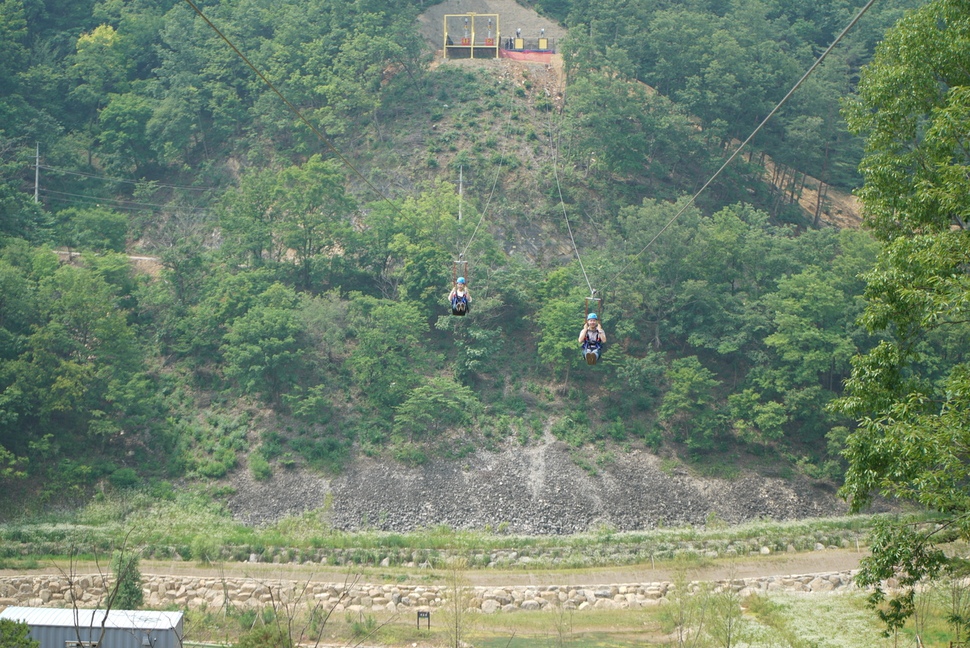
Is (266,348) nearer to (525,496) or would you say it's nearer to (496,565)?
(525,496)

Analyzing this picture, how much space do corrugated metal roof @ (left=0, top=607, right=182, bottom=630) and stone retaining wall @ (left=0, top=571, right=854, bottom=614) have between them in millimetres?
5604

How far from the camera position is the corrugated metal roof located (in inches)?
877

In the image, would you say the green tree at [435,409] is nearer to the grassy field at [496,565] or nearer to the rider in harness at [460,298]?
the grassy field at [496,565]

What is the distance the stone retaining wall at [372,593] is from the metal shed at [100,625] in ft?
18.4

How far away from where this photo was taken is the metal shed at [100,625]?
2217 centimetres

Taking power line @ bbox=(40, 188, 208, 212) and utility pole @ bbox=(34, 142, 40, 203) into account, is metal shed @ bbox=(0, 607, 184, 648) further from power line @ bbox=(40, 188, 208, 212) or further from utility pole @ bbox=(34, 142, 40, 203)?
utility pole @ bbox=(34, 142, 40, 203)

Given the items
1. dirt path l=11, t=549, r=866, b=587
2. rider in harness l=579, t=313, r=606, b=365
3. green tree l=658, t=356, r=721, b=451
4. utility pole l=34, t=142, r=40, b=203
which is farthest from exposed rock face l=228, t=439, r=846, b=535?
utility pole l=34, t=142, r=40, b=203

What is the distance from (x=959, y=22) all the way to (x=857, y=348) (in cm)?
2530

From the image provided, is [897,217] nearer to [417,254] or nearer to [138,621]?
[138,621]

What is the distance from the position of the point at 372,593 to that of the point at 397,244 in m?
20.8

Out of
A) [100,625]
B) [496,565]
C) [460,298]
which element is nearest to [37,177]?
[496,565]

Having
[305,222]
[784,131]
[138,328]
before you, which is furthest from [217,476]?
[784,131]

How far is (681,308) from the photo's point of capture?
4706 centimetres

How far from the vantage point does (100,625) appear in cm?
2192
